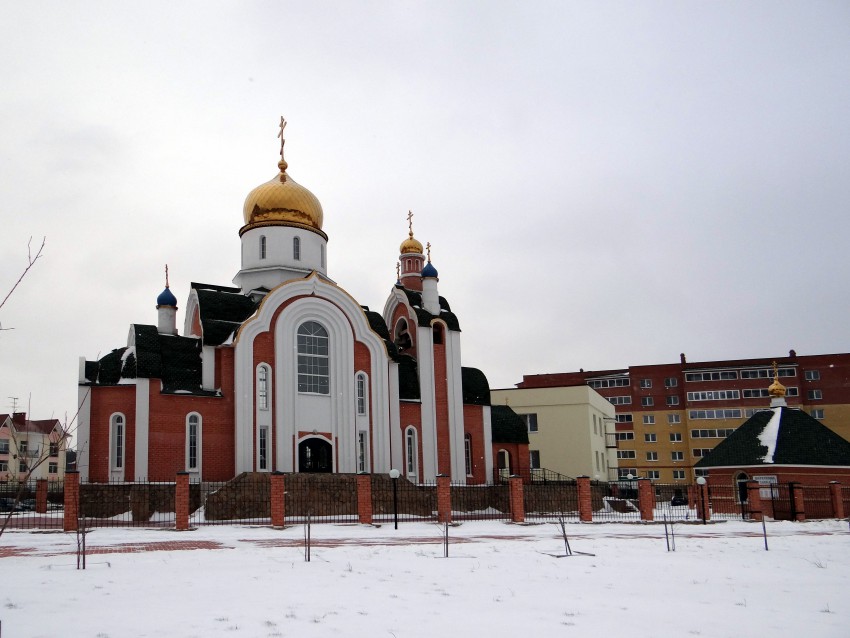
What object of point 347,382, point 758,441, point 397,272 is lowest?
point 758,441

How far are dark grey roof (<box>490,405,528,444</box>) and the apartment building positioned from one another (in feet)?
73.4

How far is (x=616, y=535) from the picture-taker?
61.3ft

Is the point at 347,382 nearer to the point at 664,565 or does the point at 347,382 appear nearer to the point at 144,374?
the point at 144,374

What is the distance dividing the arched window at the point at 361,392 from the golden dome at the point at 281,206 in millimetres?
6491

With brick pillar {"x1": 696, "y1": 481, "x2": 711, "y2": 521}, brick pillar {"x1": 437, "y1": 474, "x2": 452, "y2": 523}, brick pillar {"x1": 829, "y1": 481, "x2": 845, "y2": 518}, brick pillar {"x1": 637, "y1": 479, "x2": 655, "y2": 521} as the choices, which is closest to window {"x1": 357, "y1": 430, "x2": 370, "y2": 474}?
brick pillar {"x1": 437, "y1": 474, "x2": 452, "y2": 523}

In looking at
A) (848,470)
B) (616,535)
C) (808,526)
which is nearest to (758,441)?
(848,470)

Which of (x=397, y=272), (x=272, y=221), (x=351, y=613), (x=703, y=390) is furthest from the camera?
(x=703, y=390)

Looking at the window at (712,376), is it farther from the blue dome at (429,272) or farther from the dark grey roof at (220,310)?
the dark grey roof at (220,310)

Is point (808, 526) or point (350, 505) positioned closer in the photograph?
point (808, 526)

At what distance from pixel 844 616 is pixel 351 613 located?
512cm

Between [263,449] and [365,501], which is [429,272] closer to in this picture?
[263,449]

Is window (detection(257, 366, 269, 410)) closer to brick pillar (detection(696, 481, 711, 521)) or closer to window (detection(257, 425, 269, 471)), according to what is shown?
window (detection(257, 425, 269, 471))

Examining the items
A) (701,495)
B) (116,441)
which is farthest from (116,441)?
(701,495)

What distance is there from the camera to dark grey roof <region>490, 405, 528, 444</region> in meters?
36.3
